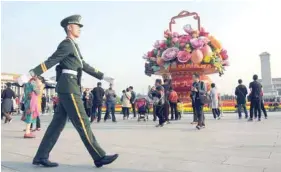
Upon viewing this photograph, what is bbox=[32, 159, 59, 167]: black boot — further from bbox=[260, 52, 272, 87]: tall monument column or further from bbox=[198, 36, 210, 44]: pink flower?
bbox=[260, 52, 272, 87]: tall monument column

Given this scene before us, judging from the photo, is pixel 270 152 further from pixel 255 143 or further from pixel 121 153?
pixel 121 153

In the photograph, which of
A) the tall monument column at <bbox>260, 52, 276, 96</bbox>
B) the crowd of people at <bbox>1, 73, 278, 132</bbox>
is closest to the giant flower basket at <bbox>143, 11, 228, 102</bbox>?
the crowd of people at <bbox>1, 73, 278, 132</bbox>

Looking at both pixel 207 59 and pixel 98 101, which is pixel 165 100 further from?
pixel 207 59

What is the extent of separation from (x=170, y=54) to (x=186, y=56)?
0.87m

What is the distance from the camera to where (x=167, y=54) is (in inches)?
598

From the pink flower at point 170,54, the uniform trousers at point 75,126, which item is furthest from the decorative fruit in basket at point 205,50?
the uniform trousers at point 75,126

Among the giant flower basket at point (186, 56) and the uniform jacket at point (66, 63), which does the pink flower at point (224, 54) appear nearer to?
the giant flower basket at point (186, 56)

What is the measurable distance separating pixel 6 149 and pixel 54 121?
1.94 metres

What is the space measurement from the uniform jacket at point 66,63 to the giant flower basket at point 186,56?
11.3 m

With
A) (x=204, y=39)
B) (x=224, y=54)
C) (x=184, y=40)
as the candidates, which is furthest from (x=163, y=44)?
(x=224, y=54)

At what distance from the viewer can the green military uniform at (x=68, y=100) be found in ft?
11.3

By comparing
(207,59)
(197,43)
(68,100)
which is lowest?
(68,100)

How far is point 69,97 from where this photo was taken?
139 inches

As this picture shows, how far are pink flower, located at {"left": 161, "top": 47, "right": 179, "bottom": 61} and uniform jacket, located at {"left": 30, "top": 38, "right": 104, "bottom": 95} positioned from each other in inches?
459
